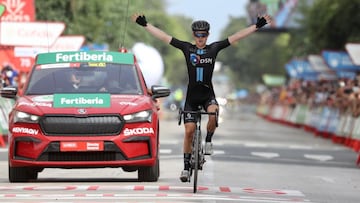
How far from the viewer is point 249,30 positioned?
49.6ft

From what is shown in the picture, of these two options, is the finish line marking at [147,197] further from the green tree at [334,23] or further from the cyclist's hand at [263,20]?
the green tree at [334,23]

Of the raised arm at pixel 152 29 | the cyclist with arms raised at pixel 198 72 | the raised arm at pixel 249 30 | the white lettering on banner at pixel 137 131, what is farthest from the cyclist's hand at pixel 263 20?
the white lettering on banner at pixel 137 131

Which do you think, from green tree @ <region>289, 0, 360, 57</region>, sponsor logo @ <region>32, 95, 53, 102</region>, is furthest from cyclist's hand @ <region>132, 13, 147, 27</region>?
green tree @ <region>289, 0, 360, 57</region>

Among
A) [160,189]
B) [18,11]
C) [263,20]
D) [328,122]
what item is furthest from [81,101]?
[328,122]

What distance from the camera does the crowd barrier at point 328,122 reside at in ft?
105

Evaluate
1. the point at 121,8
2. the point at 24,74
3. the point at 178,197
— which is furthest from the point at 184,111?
the point at 121,8

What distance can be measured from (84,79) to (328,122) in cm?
2423

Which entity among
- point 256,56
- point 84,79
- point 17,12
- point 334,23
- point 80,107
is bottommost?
point 80,107

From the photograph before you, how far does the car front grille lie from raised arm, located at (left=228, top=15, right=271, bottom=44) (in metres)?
1.73

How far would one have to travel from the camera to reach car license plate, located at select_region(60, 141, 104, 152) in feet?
50.3

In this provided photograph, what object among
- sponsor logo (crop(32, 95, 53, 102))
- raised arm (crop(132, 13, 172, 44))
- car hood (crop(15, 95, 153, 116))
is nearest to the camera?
raised arm (crop(132, 13, 172, 44))

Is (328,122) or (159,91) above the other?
(159,91)

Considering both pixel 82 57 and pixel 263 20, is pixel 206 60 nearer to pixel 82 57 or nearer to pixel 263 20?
pixel 263 20

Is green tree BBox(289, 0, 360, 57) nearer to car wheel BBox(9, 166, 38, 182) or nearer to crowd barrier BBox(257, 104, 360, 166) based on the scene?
crowd barrier BBox(257, 104, 360, 166)
